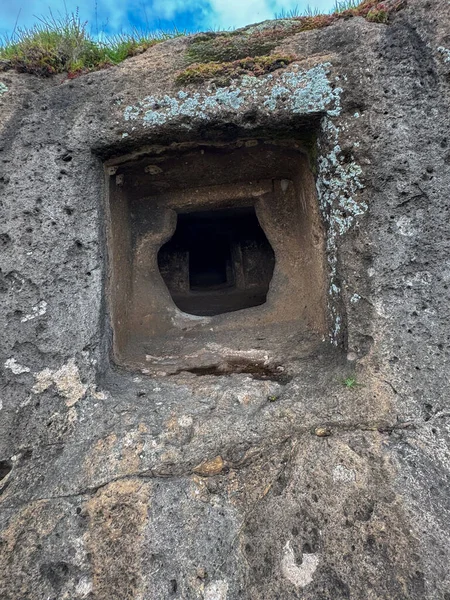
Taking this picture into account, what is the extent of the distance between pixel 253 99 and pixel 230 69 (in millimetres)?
230

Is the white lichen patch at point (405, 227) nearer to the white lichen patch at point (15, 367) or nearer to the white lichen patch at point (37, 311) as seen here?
the white lichen patch at point (37, 311)

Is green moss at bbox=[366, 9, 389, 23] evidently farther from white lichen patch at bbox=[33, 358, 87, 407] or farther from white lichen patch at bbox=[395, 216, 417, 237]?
white lichen patch at bbox=[33, 358, 87, 407]

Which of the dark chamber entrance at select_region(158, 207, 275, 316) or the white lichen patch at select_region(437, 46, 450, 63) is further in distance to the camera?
the dark chamber entrance at select_region(158, 207, 275, 316)

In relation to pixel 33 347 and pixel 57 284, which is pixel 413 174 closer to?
pixel 57 284

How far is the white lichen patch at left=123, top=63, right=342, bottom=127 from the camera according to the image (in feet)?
5.60

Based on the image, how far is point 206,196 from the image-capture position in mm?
2553

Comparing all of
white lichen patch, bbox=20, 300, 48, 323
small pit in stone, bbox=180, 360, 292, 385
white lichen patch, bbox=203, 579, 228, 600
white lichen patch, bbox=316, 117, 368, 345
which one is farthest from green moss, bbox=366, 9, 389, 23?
white lichen patch, bbox=203, 579, 228, 600

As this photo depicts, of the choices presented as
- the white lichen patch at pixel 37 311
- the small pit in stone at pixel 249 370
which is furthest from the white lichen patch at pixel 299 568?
the white lichen patch at pixel 37 311

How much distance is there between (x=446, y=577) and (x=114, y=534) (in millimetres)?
1025

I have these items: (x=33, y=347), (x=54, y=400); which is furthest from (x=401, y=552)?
(x=33, y=347)

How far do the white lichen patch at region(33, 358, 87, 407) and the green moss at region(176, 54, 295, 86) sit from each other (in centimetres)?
151

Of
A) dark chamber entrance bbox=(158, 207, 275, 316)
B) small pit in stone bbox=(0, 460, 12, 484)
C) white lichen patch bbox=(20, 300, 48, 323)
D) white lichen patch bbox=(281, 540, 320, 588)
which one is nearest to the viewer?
white lichen patch bbox=(281, 540, 320, 588)

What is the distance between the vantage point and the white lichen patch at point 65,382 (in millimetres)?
1563

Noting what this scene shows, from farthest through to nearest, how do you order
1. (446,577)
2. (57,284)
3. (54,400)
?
(57,284)
(54,400)
(446,577)
